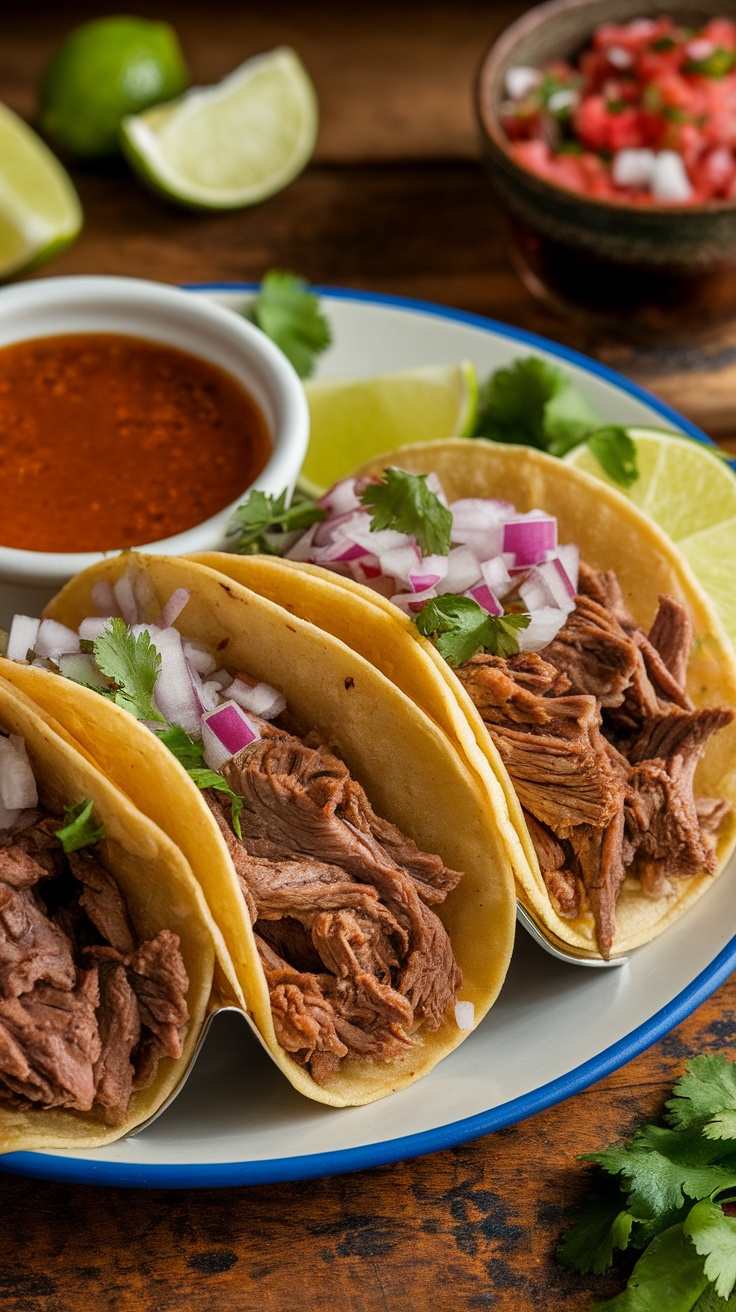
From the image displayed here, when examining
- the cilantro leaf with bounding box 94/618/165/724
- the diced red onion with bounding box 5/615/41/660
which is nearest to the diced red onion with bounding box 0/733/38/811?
the cilantro leaf with bounding box 94/618/165/724

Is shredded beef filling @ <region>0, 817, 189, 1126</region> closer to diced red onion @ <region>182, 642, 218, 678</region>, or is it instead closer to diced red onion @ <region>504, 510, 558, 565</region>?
diced red onion @ <region>182, 642, 218, 678</region>

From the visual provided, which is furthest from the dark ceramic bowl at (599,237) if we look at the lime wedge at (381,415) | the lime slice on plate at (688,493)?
the lime slice on plate at (688,493)

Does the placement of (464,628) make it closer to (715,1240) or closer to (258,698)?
(258,698)

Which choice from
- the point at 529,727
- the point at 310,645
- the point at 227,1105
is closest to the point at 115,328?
the point at 310,645

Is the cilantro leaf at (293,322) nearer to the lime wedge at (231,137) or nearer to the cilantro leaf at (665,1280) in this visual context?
the lime wedge at (231,137)

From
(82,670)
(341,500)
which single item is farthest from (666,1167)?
(341,500)
